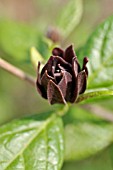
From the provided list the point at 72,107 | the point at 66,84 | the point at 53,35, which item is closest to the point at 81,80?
the point at 66,84

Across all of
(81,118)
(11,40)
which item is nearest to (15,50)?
(11,40)

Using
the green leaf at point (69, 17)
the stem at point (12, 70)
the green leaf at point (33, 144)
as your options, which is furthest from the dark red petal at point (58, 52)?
the green leaf at point (69, 17)

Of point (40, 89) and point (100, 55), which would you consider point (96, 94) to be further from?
point (100, 55)

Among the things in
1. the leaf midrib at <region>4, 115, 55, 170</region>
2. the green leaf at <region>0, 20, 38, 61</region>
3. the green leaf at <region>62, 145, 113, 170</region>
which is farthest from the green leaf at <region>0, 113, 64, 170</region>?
the green leaf at <region>62, 145, 113, 170</region>

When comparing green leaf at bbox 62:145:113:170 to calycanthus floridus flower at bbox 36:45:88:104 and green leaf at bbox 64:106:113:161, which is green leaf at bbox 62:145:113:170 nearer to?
green leaf at bbox 64:106:113:161

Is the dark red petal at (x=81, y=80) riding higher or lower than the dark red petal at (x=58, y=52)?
lower

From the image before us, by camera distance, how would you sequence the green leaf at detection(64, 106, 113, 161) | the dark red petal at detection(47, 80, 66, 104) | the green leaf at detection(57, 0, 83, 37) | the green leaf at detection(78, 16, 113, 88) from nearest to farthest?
the dark red petal at detection(47, 80, 66, 104) → the green leaf at detection(78, 16, 113, 88) → the green leaf at detection(64, 106, 113, 161) → the green leaf at detection(57, 0, 83, 37)

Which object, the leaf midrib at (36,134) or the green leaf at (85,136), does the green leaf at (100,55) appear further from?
the green leaf at (85,136)
